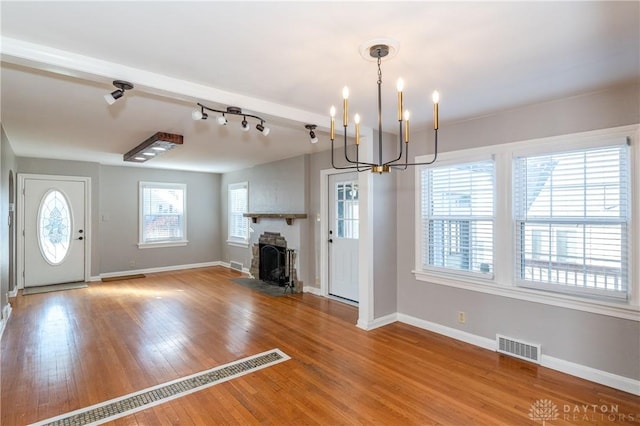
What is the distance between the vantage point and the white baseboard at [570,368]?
105 inches

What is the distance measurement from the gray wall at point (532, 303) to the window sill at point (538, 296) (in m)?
0.05

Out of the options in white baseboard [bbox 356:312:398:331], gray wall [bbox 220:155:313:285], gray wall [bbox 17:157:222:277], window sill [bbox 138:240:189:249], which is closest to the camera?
white baseboard [bbox 356:312:398:331]

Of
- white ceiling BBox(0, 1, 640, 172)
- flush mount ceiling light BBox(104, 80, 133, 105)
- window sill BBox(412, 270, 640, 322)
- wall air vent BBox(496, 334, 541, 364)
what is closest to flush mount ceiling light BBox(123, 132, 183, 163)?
white ceiling BBox(0, 1, 640, 172)

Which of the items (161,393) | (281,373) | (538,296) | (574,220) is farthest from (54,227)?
(574,220)

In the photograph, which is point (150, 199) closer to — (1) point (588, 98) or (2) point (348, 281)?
(2) point (348, 281)

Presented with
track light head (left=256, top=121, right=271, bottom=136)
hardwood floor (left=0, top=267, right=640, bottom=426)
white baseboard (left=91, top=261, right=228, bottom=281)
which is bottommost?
hardwood floor (left=0, top=267, right=640, bottom=426)

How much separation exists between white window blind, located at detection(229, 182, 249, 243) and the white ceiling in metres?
4.17

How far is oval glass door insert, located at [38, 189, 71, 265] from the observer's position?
6.29m

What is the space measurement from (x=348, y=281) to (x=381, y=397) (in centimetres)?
269

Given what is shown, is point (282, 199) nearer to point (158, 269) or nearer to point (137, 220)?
point (137, 220)

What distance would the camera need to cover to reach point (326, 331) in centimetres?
397

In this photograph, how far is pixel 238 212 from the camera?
8.00 meters

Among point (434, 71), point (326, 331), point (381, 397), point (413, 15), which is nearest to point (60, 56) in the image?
point (413, 15)

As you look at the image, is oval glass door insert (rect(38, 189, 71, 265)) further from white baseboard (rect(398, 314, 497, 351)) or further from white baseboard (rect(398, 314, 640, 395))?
white baseboard (rect(398, 314, 640, 395))
